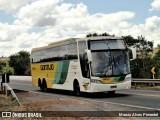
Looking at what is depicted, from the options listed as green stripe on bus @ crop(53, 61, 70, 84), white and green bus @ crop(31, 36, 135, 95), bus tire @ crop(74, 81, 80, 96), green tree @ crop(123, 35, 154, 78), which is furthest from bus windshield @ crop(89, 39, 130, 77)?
green tree @ crop(123, 35, 154, 78)

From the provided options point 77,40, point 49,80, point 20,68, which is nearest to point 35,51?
point 49,80

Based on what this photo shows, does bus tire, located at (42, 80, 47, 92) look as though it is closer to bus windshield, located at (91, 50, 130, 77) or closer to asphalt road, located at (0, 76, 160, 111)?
asphalt road, located at (0, 76, 160, 111)

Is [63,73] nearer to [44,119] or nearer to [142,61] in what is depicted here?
[44,119]

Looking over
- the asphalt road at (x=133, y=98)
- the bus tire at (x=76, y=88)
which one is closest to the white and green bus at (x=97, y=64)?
the bus tire at (x=76, y=88)

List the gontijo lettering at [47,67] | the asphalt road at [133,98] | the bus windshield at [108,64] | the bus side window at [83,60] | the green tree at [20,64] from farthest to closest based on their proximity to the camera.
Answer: the green tree at [20,64], the gontijo lettering at [47,67], the bus side window at [83,60], the bus windshield at [108,64], the asphalt road at [133,98]

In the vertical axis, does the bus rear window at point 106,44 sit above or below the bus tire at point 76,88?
above

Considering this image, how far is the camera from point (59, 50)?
2717 centimetres

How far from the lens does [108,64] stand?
72.4 feet

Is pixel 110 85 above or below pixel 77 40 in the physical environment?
below

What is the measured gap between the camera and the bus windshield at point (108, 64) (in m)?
22.0

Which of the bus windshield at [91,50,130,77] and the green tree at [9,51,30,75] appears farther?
the green tree at [9,51,30,75]

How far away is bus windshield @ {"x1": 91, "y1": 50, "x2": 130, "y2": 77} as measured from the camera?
2205 centimetres

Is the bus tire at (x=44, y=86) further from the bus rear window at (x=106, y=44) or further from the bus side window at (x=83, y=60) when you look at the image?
the bus rear window at (x=106, y=44)

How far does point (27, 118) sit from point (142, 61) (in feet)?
213
